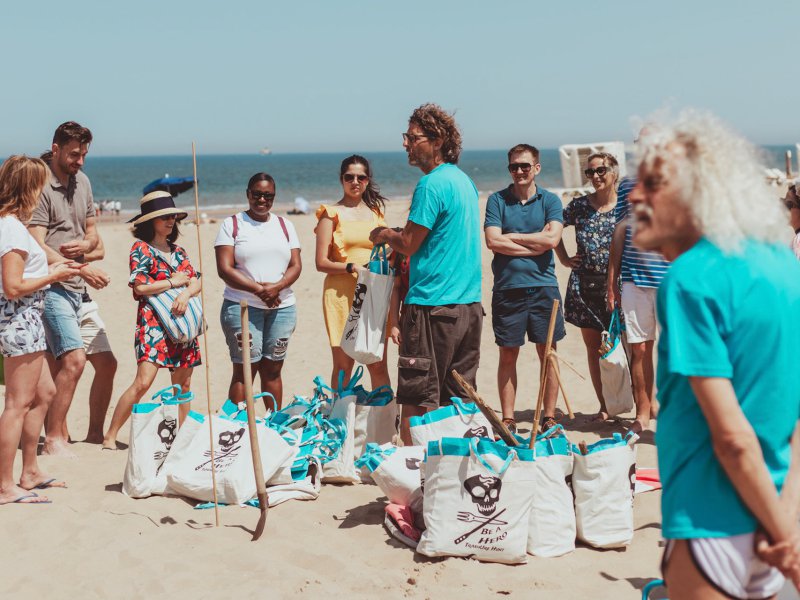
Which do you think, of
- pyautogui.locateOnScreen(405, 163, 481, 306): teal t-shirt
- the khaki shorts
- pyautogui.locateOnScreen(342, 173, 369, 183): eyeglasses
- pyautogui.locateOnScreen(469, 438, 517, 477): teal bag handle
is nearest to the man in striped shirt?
Result: pyautogui.locateOnScreen(405, 163, 481, 306): teal t-shirt

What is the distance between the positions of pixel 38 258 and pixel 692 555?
377 cm

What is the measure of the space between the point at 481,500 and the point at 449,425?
0.65m

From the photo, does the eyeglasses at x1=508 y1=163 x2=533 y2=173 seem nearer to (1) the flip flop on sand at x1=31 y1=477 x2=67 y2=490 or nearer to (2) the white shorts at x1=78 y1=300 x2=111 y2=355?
(2) the white shorts at x1=78 y1=300 x2=111 y2=355

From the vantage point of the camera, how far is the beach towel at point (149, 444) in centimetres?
471

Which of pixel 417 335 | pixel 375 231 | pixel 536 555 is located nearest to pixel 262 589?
pixel 536 555

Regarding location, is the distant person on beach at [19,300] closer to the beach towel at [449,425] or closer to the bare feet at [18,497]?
the bare feet at [18,497]

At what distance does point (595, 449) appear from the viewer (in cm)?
399

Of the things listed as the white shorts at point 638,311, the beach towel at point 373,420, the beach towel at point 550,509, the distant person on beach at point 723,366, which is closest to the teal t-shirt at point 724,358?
the distant person on beach at point 723,366

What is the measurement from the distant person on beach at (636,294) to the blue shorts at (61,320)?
3538 mm

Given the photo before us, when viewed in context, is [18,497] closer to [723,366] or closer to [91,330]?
[91,330]

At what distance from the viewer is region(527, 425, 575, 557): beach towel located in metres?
3.92

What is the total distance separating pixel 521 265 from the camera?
5.86m

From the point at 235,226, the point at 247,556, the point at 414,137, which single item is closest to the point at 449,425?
the point at 247,556

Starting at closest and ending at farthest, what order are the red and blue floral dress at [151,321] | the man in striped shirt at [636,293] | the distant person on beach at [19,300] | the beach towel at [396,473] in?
the beach towel at [396,473], the distant person on beach at [19,300], the red and blue floral dress at [151,321], the man in striped shirt at [636,293]
